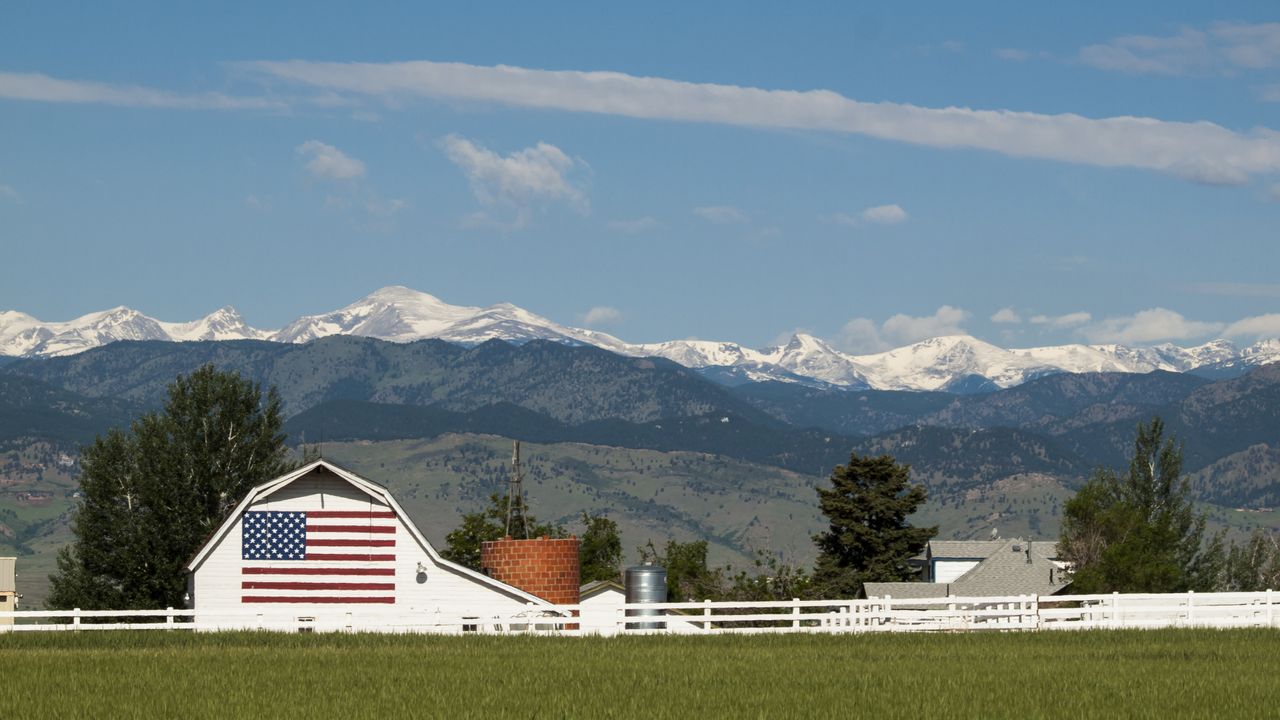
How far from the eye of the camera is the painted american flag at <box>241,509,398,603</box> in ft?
223

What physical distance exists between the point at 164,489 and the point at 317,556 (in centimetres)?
3754

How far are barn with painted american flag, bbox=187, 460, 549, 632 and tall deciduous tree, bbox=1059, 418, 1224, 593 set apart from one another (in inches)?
2002

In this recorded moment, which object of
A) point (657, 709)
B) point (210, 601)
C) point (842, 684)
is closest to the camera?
point (657, 709)

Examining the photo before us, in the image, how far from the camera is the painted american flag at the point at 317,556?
68062mm

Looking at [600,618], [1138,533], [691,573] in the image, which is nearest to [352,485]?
[600,618]

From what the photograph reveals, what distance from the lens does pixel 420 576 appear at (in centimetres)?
6881

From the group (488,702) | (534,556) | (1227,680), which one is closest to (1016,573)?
(534,556)

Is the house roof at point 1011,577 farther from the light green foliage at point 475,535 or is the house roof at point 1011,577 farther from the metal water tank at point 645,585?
the metal water tank at point 645,585

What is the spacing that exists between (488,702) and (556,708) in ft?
5.55

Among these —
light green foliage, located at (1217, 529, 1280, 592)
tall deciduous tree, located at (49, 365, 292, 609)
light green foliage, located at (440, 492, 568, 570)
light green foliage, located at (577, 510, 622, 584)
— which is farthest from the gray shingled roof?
tall deciduous tree, located at (49, 365, 292, 609)

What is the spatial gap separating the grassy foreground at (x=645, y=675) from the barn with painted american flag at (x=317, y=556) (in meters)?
11.9

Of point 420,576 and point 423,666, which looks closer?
point 423,666

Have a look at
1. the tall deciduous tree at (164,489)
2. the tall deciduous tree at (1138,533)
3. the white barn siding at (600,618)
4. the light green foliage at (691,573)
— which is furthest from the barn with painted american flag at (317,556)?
the light green foliage at (691,573)

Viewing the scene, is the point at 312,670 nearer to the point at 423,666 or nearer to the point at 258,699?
the point at 423,666
